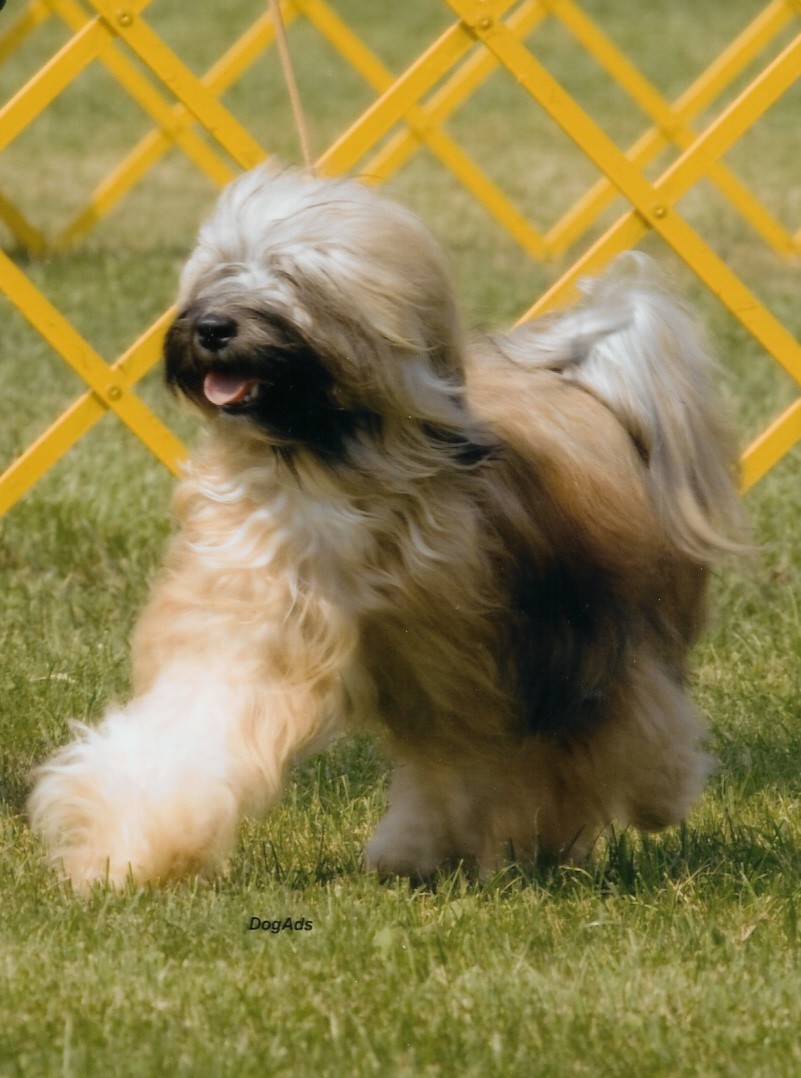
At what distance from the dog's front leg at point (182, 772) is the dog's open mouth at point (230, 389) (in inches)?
19.3

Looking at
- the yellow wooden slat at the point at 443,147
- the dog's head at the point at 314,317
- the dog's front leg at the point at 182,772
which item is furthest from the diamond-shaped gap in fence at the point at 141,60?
the yellow wooden slat at the point at 443,147

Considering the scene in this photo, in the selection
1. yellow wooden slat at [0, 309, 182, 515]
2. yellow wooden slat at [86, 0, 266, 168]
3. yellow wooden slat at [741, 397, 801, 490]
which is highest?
yellow wooden slat at [86, 0, 266, 168]

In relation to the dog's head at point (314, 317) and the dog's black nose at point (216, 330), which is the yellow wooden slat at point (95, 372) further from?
the dog's black nose at point (216, 330)

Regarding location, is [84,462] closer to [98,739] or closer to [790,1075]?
[98,739]

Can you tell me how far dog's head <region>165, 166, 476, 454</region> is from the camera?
3.43m

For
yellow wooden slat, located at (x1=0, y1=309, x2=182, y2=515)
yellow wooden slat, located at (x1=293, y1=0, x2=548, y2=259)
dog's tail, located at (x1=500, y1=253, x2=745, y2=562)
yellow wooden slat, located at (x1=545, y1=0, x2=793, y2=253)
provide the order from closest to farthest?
dog's tail, located at (x1=500, y1=253, x2=745, y2=562)
yellow wooden slat, located at (x1=0, y1=309, x2=182, y2=515)
yellow wooden slat, located at (x1=293, y1=0, x2=548, y2=259)
yellow wooden slat, located at (x1=545, y1=0, x2=793, y2=253)

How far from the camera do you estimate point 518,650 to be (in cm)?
386

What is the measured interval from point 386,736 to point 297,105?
1364mm

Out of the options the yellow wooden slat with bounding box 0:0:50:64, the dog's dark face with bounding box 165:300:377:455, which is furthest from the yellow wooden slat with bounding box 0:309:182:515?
the yellow wooden slat with bounding box 0:0:50:64

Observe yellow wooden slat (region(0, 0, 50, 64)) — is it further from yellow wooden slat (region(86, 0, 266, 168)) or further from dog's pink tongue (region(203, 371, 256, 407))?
dog's pink tongue (region(203, 371, 256, 407))

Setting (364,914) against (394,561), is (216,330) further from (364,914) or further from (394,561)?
(364,914)

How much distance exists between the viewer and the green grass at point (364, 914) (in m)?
3.09

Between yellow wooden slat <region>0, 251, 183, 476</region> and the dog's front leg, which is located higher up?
yellow wooden slat <region>0, 251, 183, 476</region>

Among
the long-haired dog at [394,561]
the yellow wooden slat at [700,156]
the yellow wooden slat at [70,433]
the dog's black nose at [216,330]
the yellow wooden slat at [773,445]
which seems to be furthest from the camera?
the yellow wooden slat at [773,445]
